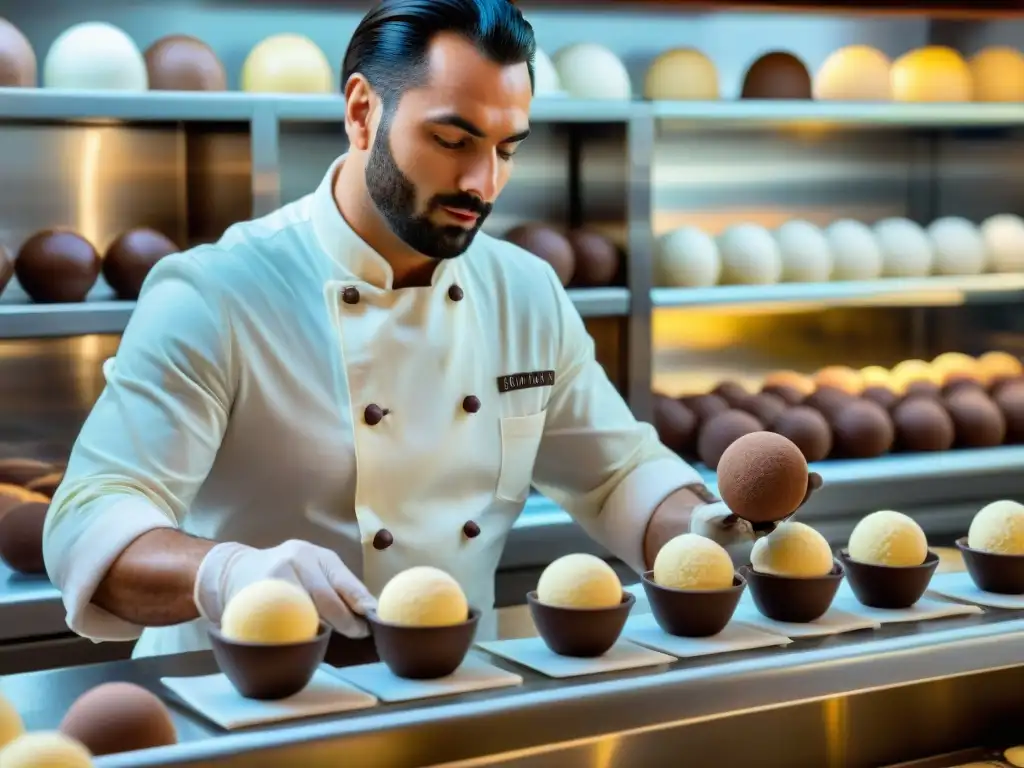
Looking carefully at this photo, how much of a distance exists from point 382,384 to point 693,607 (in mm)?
789

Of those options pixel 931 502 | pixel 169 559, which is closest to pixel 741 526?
pixel 169 559

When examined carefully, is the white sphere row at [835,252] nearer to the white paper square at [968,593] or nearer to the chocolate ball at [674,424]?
the chocolate ball at [674,424]

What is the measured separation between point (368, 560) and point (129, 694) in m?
0.92

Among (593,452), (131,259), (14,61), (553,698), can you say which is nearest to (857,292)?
(593,452)

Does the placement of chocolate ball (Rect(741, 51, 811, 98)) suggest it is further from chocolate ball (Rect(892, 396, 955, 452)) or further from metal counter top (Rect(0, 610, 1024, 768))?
metal counter top (Rect(0, 610, 1024, 768))

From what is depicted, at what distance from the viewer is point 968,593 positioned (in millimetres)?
1564

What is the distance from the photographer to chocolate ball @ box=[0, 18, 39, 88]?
287cm

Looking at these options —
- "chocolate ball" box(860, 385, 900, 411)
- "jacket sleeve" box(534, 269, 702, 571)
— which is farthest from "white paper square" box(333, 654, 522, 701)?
"chocolate ball" box(860, 385, 900, 411)

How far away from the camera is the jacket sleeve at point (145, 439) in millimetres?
1681

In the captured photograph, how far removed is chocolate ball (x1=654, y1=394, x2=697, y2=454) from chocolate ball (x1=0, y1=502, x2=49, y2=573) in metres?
1.55

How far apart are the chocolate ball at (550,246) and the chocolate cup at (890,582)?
1.90 metres

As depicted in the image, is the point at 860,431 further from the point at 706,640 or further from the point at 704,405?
the point at 706,640

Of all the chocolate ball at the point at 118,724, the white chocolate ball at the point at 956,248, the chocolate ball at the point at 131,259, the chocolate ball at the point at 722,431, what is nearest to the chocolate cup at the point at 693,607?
the chocolate ball at the point at 118,724

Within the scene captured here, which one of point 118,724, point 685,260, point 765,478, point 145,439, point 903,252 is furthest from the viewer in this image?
point 903,252
